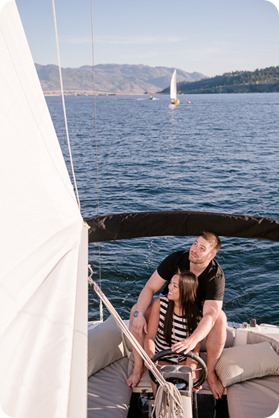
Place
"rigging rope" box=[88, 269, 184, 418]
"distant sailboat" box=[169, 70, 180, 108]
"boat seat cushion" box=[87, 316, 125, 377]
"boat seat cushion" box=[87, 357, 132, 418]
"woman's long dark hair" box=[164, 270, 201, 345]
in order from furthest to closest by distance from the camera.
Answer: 1. "distant sailboat" box=[169, 70, 180, 108]
2. "boat seat cushion" box=[87, 316, 125, 377]
3. "woman's long dark hair" box=[164, 270, 201, 345]
4. "boat seat cushion" box=[87, 357, 132, 418]
5. "rigging rope" box=[88, 269, 184, 418]

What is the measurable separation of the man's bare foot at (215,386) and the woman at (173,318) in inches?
7.6

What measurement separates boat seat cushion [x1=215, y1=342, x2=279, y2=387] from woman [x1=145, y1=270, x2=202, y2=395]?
221 millimetres

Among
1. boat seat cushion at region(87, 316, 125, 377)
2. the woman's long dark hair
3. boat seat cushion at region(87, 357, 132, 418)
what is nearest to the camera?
boat seat cushion at region(87, 357, 132, 418)

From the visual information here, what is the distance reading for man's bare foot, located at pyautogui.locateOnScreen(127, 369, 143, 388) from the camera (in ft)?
11.5

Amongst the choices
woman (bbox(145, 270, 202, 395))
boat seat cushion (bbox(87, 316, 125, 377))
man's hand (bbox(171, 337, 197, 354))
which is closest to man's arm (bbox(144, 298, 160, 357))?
woman (bbox(145, 270, 202, 395))

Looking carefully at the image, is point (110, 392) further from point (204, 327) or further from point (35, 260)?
point (35, 260)

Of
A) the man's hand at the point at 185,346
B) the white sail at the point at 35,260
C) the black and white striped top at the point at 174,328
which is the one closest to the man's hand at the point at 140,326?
the black and white striped top at the point at 174,328

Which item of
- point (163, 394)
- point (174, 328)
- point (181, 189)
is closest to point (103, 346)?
point (174, 328)

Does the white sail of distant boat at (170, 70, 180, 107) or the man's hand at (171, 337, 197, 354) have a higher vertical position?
the man's hand at (171, 337, 197, 354)

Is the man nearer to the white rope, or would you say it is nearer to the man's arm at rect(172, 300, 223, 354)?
the man's arm at rect(172, 300, 223, 354)

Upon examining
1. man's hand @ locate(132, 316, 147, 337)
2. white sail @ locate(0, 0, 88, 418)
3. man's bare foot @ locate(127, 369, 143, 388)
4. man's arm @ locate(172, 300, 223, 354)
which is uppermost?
white sail @ locate(0, 0, 88, 418)

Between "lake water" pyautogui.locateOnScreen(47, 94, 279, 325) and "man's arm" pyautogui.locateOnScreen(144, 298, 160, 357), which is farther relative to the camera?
"lake water" pyautogui.locateOnScreen(47, 94, 279, 325)

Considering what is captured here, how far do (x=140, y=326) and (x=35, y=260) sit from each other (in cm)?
173

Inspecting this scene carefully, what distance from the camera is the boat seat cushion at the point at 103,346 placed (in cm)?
372
